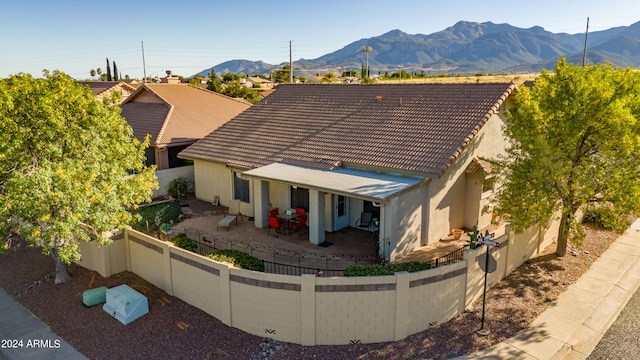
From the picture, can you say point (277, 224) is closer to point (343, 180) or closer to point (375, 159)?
point (343, 180)

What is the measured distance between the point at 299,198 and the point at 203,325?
8.96m

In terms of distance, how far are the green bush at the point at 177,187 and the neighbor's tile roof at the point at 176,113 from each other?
267 cm

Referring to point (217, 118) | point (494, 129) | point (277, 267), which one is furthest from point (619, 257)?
point (217, 118)

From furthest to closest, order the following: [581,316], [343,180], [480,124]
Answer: [480,124] < [343,180] < [581,316]

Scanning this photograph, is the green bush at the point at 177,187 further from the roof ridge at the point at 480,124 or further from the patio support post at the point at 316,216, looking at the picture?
the roof ridge at the point at 480,124

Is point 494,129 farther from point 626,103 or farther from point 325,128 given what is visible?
point 325,128

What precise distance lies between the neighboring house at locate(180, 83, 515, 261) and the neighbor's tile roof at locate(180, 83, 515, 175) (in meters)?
0.05

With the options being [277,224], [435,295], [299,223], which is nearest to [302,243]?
[299,223]

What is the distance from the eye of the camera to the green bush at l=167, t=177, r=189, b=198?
82.4 ft

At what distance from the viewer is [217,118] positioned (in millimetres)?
32219

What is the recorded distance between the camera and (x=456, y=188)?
751 inches

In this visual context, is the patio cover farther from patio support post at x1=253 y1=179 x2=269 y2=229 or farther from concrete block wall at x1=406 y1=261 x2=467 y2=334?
concrete block wall at x1=406 y1=261 x2=467 y2=334

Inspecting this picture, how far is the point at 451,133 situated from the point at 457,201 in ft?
9.78

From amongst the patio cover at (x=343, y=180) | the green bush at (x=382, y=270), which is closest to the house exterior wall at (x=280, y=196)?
the patio cover at (x=343, y=180)
